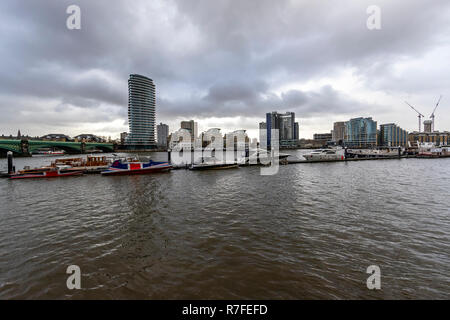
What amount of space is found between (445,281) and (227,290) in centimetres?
726

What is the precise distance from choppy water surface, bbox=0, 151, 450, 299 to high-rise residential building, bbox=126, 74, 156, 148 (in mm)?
162802

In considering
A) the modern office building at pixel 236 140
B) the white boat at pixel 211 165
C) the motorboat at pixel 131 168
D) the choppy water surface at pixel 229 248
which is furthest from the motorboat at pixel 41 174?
the modern office building at pixel 236 140

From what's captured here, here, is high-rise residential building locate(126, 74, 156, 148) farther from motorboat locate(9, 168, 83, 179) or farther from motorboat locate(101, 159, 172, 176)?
motorboat locate(101, 159, 172, 176)

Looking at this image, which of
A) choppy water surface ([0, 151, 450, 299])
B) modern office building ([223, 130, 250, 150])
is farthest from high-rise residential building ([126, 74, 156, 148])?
choppy water surface ([0, 151, 450, 299])

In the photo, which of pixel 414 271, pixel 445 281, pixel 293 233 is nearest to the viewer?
pixel 445 281

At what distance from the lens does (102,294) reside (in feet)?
18.2

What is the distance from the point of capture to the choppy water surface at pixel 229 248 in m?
5.71

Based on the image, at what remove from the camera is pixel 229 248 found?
26.5 ft

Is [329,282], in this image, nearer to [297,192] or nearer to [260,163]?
[297,192]

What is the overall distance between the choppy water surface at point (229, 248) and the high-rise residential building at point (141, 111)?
534 ft

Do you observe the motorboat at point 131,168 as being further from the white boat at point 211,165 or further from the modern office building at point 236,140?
the modern office building at point 236,140

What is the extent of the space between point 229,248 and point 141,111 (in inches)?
7406

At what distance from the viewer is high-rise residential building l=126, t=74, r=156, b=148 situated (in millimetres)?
163250
